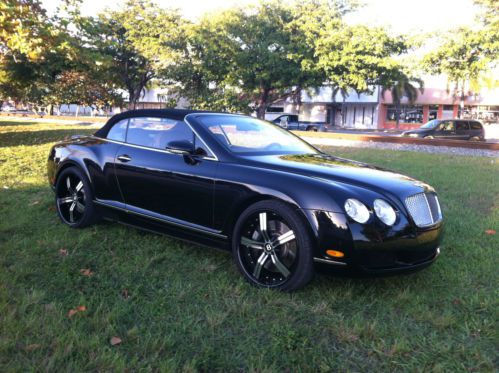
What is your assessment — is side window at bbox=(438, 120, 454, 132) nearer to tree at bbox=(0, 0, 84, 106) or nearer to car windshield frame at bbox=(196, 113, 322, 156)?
tree at bbox=(0, 0, 84, 106)

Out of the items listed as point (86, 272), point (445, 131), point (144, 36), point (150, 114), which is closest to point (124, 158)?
point (150, 114)

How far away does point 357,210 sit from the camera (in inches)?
121

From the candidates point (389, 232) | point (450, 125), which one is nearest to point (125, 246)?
point (389, 232)

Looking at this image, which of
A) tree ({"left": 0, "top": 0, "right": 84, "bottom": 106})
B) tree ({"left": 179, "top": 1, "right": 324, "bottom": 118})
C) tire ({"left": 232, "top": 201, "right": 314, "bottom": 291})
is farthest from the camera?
tree ({"left": 179, "top": 1, "right": 324, "bottom": 118})

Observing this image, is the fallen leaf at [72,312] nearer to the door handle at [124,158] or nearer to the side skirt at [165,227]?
the side skirt at [165,227]

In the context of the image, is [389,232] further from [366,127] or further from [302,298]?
[366,127]

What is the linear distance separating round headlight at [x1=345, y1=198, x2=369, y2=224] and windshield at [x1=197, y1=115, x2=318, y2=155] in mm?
1165

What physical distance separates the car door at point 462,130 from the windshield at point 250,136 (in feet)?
61.8

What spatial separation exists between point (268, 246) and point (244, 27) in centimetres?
2492

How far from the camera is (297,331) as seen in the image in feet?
9.21

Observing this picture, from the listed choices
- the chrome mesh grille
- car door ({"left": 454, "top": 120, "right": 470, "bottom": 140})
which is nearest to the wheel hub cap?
the chrome mesh grille

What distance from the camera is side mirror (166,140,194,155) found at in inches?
150

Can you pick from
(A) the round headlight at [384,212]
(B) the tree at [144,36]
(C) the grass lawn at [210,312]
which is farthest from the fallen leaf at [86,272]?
(B) the tree at [144,36]

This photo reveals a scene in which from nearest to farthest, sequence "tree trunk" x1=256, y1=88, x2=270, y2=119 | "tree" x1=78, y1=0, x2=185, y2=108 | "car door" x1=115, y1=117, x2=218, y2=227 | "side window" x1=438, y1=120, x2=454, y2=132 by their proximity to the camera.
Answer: "car door" x1=115, y1=117, x2=218, y2=227
"side window" x1=438, y1=120, x2=454, y2=132
"tree" x1=78, y1=0, x2=185, y2=108
"tree trunk" x1=256, y1=88, x2=270, y2=119
